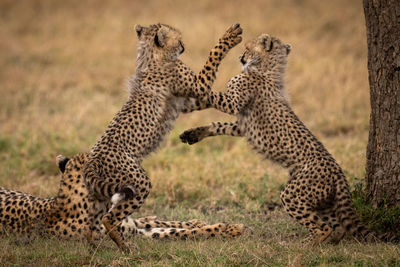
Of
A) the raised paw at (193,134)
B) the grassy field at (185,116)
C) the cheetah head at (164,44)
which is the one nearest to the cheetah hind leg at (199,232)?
the grassy field at (185,116)

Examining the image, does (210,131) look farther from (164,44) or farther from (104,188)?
(104,188)

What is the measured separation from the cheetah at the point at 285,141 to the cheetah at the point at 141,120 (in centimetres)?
26

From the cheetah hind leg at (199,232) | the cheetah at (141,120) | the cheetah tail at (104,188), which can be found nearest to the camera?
the cheetah tail at (104,188)

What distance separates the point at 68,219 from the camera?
4.65 m

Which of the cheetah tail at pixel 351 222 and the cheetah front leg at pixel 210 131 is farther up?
the cheetah front leg at pixel 210 131

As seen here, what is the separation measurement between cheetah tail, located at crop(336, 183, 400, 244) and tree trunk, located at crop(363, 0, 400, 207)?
0.29 meters

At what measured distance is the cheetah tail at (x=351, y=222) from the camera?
439cm

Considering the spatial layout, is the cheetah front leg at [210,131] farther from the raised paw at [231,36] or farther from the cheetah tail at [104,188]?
the cheetah tail at [104,188]

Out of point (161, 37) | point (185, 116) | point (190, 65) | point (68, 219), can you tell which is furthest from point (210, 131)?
point (190, 65)

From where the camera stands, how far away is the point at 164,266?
381 cm

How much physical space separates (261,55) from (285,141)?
1029 mm

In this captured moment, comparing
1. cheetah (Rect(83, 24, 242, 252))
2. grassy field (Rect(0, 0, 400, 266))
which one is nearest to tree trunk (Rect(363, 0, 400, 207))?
grassy field (Rect(0, 0, 400, 266))

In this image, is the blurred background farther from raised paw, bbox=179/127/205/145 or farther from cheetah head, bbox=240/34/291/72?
cheetah head, bbox=240/34/291/72

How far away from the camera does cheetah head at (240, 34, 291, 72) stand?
18.0 ft
